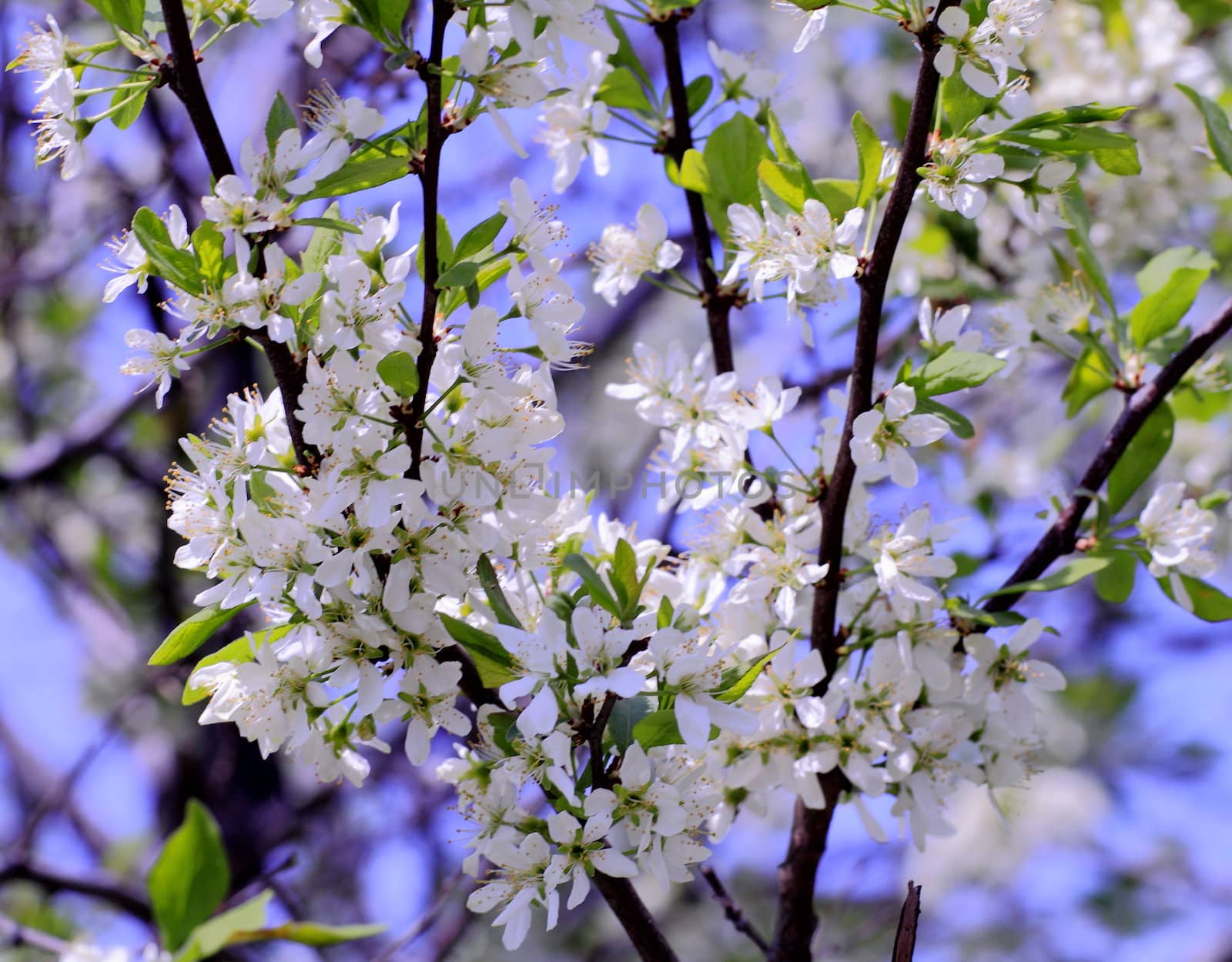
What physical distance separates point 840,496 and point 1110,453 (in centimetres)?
50

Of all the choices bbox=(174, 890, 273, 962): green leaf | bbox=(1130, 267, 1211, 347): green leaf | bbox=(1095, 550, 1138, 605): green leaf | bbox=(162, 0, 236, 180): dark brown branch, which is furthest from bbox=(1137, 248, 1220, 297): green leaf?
bbox=(174, 890, 273, 962): green leaf

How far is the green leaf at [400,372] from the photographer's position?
3.22ft


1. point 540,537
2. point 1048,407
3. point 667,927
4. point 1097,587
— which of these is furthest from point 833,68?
point 540,537

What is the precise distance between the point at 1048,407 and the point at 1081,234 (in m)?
3.40

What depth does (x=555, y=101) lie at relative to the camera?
158 cm

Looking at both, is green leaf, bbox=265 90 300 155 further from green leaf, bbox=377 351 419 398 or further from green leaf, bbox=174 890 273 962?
green leaf, bbox=174 890 273 962

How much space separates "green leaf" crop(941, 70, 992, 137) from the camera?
1169 mm

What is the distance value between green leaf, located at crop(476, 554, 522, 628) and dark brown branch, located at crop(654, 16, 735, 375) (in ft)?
1.90

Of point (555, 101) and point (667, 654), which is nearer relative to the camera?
point (667, 654)

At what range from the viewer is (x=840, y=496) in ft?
4.18

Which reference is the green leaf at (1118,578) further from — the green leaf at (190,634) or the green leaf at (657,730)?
the green leaf at (190,634)

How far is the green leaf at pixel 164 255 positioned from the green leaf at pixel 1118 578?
44.2 inches

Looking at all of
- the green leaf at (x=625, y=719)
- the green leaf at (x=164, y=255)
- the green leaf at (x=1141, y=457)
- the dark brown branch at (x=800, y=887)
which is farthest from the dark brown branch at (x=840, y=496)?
→ the green leaf at (x=164, y=255)

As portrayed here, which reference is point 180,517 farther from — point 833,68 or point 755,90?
point 833,68
